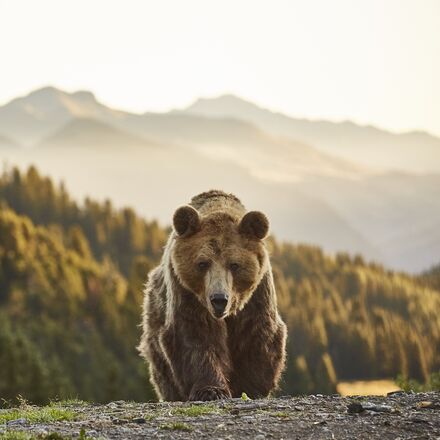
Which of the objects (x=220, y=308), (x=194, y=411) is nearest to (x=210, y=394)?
(x=220, y=308)

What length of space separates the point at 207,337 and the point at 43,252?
14105 centimetres

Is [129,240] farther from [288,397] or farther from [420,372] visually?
[288,397]

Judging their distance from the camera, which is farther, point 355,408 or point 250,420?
point 355,408

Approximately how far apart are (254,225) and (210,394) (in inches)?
104

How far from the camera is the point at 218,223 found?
44.1ft

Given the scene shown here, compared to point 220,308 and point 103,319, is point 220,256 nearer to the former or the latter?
point 220,308

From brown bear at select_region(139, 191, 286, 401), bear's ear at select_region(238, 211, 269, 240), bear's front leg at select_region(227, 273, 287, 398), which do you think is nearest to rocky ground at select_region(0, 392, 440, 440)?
brown bear at select_region(139, 191, 286, 401)

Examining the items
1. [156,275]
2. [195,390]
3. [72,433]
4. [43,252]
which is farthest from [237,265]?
[43,252]

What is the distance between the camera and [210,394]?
499 inches

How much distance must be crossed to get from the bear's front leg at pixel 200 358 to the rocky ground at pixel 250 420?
3.72 feet

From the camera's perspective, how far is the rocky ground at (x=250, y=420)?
9.29 metres

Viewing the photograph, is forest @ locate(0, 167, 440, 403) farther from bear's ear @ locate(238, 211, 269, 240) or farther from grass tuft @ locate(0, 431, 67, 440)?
grass tuft @ locate(0, 431, 67, 440)

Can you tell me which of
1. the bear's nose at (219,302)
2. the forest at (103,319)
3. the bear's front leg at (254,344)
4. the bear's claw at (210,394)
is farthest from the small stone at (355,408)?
the forest at (103,319)

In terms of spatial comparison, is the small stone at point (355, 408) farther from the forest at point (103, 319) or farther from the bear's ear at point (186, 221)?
the forest at point (103, 319)
